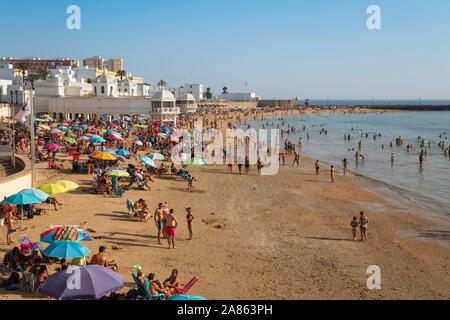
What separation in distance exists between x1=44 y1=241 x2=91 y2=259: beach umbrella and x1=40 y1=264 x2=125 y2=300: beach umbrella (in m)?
1.25

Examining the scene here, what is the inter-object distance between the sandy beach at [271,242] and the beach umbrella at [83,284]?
1405 mm

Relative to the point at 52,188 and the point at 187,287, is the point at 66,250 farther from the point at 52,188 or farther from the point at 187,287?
the point at 52,188

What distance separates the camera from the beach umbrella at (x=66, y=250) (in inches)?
319

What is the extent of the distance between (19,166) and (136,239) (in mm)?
9307

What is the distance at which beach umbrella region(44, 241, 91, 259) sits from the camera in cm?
811

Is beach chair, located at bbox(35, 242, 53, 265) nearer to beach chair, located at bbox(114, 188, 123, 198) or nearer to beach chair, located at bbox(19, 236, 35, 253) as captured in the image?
beach chair, located at bbox(19, 236, 35, 253)

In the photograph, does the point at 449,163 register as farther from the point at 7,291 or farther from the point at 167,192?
the point at 7,291

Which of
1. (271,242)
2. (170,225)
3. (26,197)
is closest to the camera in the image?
(26,197)

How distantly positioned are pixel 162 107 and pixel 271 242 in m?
37.1

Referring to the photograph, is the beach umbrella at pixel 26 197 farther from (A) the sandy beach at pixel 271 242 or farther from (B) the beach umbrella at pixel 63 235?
(B) the beach umbrella at pixel 63 235

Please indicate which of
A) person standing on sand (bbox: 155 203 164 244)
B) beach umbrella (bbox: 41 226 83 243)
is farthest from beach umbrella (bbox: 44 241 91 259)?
person standing on sand (bbox: 155 203 164 244)

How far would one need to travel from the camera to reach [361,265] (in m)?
11.4

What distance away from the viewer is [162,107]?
156ft

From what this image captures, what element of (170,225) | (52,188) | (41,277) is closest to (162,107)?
(52,188)
